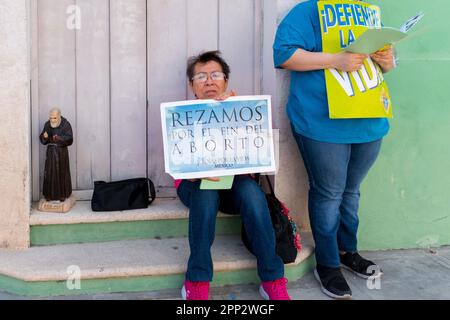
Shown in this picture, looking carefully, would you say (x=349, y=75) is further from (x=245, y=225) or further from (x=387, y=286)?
(x=387, y=286)

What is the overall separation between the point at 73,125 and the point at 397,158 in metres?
2.22

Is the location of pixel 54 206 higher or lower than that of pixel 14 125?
lower

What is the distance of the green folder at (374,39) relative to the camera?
2727 mm

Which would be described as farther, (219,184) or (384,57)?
(384,57)

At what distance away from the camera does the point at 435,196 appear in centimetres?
386

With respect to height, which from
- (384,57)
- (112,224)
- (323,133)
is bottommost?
(112,224)

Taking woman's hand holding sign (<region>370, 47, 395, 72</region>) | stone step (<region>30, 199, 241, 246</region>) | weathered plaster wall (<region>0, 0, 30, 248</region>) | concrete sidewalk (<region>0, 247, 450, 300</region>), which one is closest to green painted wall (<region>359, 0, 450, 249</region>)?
concrete sidewalk (<region>0, 247, 450, 300</region>)

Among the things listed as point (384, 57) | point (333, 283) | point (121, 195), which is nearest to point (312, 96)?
point (384, 57)

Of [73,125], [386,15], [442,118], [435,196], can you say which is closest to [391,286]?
[435,196]

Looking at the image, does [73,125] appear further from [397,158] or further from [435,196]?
[435,196]

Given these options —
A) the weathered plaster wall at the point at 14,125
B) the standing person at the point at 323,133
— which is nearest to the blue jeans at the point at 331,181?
the standing person at the point at 323,133

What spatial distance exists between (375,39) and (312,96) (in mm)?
483

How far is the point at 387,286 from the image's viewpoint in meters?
3.30

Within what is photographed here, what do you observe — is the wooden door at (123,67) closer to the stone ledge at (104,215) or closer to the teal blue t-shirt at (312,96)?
the stone ledge at (104,215)
